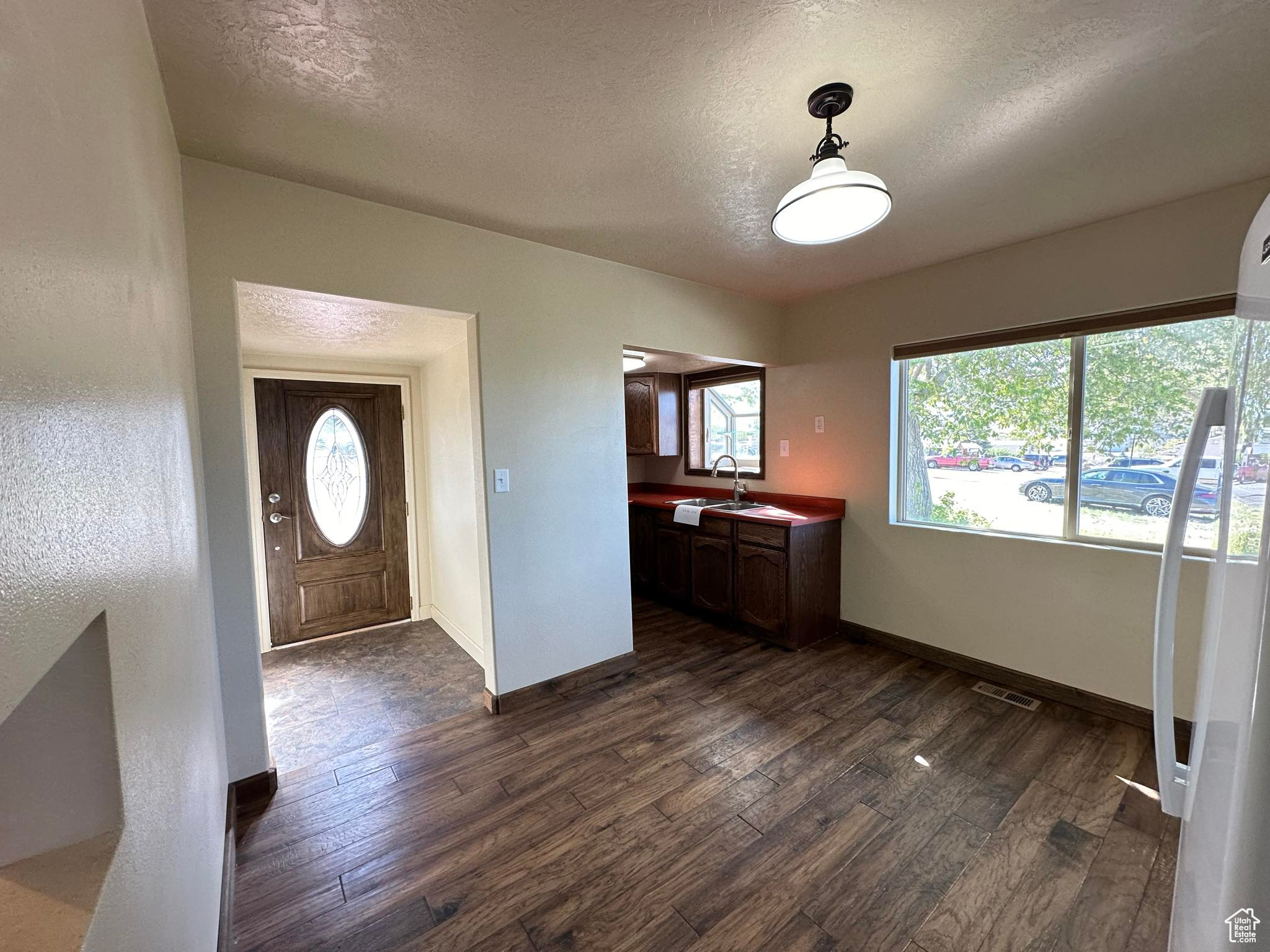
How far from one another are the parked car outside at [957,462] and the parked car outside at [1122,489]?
0.95ft

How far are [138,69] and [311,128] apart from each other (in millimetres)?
590

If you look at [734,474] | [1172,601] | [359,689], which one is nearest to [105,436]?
[1172,601]

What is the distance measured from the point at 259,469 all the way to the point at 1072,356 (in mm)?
5099

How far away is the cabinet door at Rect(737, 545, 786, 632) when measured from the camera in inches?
132

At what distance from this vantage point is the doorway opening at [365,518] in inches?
109

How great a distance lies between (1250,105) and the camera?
1611 mm

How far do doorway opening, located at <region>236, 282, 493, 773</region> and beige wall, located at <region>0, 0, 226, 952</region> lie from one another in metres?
1.45

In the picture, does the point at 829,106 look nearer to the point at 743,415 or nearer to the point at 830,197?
the point at 830,197

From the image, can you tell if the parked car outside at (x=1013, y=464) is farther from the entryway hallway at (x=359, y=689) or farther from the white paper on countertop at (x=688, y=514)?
the entryway hallway at (x=359, y=689)

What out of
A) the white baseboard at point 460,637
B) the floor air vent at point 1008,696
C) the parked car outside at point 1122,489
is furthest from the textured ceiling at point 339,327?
the floor air vent at point 1008,696

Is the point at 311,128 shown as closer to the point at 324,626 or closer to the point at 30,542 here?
the point at 30,542

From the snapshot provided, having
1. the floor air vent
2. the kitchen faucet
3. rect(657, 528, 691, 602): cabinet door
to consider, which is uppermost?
the kitchen faucet

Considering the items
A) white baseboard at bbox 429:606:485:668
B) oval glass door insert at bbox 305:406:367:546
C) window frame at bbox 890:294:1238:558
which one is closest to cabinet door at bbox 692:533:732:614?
window frame at bbox 890:294:1238:558

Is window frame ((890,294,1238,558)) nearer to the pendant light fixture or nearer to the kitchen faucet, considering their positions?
the kitchen faucet
